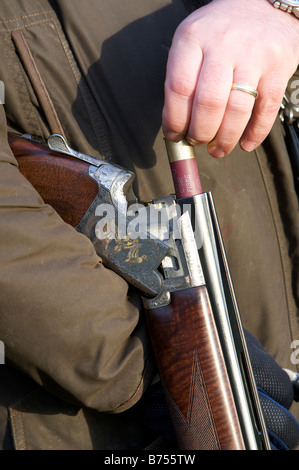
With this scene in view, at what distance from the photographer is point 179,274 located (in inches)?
44.3

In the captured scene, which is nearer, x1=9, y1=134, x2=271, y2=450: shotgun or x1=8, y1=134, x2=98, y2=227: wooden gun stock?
x1=9, y1=134, x2=271, y2=450: shotgun

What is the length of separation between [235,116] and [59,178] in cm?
44

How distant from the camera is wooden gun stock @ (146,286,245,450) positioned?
1.06 meters

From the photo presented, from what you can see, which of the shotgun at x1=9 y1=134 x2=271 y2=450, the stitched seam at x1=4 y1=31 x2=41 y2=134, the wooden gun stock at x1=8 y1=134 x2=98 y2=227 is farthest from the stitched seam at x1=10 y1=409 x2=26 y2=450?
the stitched seam at x1=4 y1=31 x2=41 y2=134

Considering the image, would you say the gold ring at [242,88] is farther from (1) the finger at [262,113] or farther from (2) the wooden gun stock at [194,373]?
(2) the wooden gun stock at [194,373]

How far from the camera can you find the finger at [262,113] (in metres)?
1.19

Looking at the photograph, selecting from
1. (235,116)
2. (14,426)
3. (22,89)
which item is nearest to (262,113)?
(235,116)

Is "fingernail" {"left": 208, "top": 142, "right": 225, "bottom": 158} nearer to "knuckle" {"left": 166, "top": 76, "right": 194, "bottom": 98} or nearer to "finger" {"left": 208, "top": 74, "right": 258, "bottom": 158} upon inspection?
"finger" {"left": 208, "top": 74, "right": 258, "bottom": 158}

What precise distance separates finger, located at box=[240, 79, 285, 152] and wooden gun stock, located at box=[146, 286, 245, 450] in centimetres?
41

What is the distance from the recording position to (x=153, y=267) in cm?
112

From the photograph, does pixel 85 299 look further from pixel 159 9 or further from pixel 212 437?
pixel 159 9

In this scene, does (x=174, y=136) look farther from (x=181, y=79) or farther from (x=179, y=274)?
(x=179, y=274)

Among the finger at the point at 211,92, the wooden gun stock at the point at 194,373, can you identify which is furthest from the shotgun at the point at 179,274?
the finger at the point at 211,92

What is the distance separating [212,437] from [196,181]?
1.88 ft
